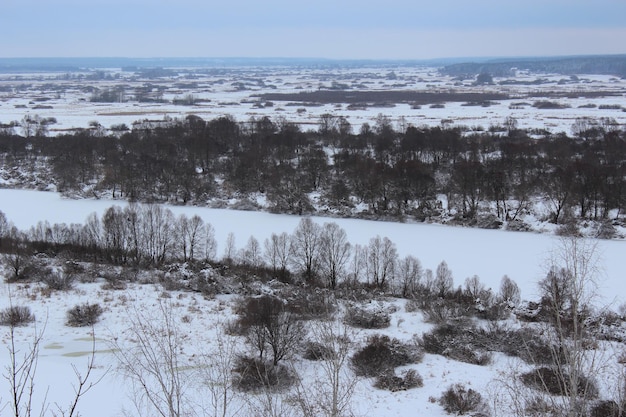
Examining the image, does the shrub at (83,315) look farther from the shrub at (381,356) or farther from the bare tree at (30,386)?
the shrub at (381,356)

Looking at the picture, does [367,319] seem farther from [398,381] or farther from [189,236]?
[189,236]

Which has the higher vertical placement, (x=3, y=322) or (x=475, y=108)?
(x=475, y=108)

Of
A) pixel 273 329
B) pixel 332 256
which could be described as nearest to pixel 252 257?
pixel 332 256

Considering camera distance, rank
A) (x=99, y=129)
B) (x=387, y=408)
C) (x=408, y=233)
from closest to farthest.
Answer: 1. (x=387, y=408)
2. (x=408, y=233)
3. (x=99, y=129)

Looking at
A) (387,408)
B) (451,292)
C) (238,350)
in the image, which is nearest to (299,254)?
(451,292)

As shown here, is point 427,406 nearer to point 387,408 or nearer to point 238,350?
point 387,408
